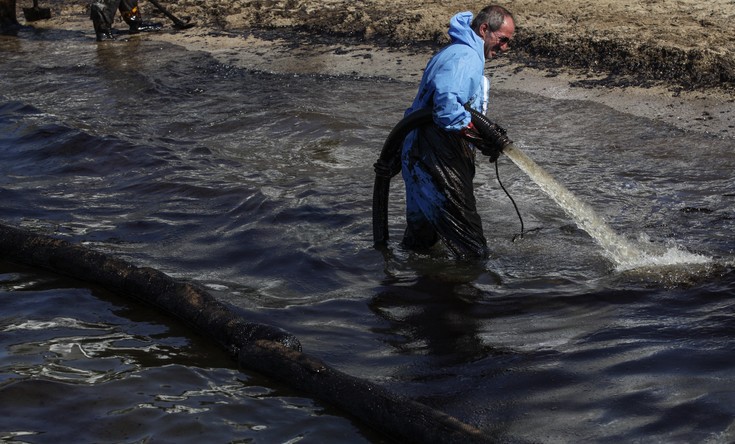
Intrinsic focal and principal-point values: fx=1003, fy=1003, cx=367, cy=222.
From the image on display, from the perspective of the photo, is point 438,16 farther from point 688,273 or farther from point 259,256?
point 688,273

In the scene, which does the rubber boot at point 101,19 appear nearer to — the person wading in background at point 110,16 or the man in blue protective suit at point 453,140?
the person wading in background at point 110,16

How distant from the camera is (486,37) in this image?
5.87 metres

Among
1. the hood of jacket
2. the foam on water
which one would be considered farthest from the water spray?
the hood of jacket

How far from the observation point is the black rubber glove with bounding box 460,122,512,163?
5715mm

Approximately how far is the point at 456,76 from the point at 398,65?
5851 mm

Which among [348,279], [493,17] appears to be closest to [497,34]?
[493,17]

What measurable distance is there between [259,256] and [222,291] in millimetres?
704

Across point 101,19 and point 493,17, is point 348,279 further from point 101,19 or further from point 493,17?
point 101,19

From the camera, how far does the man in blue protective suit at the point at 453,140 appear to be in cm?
568

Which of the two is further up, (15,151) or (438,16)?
(438,16)

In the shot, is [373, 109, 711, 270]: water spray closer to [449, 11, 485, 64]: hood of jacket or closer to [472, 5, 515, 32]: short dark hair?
[449, 11, 485, 64]: hood of jacket

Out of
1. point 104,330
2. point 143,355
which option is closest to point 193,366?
point 143,355

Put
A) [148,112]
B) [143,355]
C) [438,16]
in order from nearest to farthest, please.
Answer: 1. [143,355]
2. [148,112]
3. [438,16]

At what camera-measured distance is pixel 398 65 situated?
11422 mm
